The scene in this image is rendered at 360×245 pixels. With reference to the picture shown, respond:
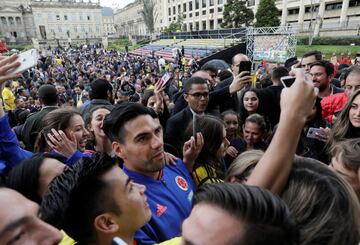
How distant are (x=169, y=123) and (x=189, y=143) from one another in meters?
1.17

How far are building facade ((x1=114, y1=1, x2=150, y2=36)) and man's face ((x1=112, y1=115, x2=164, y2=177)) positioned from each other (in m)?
85.6

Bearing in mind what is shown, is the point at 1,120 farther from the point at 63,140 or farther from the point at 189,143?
the point at 189,143

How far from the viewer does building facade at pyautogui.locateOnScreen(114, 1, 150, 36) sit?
291ft

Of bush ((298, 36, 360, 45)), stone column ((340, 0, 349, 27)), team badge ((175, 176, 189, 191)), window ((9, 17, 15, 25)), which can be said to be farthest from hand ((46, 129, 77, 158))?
window ((9, 17, 15, 25))

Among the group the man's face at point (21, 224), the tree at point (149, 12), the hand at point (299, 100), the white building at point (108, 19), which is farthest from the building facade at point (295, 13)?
the white building at point (108, 19)

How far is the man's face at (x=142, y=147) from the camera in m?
1.98

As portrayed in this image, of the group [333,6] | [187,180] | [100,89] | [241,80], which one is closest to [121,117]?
[187,180]

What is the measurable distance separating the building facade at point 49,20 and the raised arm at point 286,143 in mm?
75879

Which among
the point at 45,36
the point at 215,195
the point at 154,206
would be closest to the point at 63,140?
the point at 154,206

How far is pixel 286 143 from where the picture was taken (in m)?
1.12

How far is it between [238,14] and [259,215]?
134ft

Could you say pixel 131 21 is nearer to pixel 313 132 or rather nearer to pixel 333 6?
pixel 333 6

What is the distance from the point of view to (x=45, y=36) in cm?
7088

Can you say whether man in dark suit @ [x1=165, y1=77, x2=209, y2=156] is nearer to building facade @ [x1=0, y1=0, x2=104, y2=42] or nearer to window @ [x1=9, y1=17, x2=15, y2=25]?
building facade @ [x1=0, y1=0, x2=104, y2=42]
